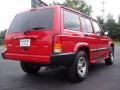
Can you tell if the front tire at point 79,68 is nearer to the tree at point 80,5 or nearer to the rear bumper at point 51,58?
the rear bumper at point 51,58

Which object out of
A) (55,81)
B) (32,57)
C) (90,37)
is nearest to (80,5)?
(90,37)

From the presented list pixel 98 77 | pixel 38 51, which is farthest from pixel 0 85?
pixel 98 77

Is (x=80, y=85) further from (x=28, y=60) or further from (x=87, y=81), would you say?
(x=28, y=60)

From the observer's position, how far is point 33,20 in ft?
19.6

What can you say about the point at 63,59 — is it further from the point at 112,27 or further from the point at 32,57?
the point at 112,27

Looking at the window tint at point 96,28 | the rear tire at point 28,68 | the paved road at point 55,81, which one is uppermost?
the window tint at point 96,28

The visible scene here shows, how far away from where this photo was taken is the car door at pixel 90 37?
6750 millimetres

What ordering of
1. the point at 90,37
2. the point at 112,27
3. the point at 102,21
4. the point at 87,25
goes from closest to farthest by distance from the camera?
1. the point at 90,37
2. the point at 87,25
3. the point at 112,27
4. the point at 102,21

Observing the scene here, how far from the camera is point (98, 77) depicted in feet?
22.3

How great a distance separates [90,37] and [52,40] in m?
1.87

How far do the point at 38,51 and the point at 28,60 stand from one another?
38 cm

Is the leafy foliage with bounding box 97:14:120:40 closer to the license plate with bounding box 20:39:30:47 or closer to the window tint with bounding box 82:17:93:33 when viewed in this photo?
the window tint with bounding box 82:17:93:33

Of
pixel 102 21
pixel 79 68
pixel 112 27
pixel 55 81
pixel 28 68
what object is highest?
pixel 102 21

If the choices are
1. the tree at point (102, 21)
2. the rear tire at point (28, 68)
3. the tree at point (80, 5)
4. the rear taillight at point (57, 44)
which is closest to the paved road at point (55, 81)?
the rear tire at point (28, 68)
